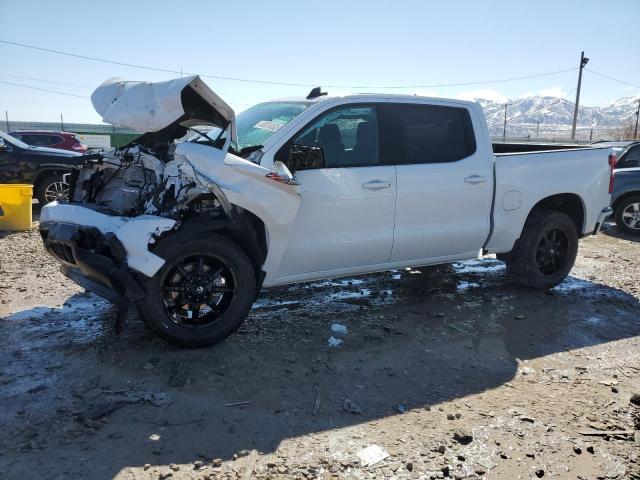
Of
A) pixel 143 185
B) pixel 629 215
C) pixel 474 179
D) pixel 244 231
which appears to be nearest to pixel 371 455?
pixel 244 231

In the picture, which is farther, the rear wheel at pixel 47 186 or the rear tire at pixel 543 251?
the rear wheel at pixel 47 186

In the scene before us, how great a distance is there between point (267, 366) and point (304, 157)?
1.64m

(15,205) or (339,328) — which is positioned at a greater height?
(15,205)

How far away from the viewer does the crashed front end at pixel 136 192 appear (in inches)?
145

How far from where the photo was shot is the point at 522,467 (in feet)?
9.32

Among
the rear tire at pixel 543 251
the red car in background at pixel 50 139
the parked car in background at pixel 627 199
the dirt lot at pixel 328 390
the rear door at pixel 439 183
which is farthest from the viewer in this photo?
the red car in background at pixel 50 139

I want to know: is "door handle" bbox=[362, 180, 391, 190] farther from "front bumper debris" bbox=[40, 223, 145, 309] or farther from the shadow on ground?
"front bumper debris" bbox=[40, 223, 145, 309]

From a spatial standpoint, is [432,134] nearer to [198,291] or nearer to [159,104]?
[159,104]

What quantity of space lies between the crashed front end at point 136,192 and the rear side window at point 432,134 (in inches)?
62.3

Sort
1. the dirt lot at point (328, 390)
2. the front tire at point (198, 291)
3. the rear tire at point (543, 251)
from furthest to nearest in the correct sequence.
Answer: the rear tire at point (543, 251)
the front tire at point (198, 291)
the dirt lot at point (328, 390)

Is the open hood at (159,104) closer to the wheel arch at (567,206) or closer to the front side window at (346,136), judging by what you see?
the front side window at (346,136)

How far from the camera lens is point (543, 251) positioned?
588 centimetres

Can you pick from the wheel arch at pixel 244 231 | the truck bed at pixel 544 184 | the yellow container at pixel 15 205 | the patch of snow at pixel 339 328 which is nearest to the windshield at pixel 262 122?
the wheel arch at pixel 244 231

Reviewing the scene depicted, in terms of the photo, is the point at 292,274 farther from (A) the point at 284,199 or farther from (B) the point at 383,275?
(B) the point at 383,275
